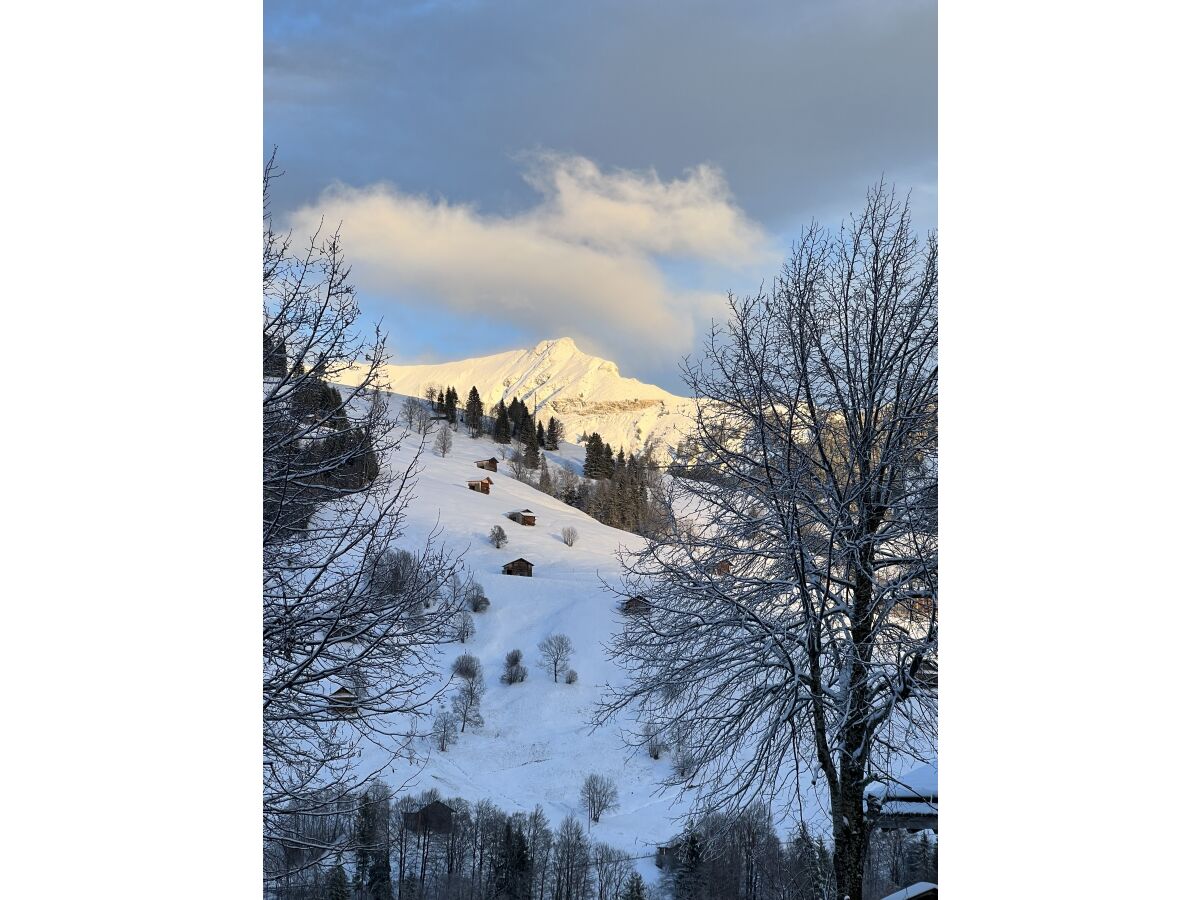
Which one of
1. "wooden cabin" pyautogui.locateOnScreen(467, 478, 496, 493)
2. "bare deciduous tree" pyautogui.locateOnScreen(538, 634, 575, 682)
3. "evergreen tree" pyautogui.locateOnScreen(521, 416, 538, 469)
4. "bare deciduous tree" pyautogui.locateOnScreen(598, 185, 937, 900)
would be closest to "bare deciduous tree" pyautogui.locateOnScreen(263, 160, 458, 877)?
"bare deciduous tree" pyautogui.locateOnScreen(598, 185, 937, 900)

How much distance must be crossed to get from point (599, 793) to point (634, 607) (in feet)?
18.7

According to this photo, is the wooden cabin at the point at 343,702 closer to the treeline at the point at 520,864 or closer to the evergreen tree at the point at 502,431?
the treeline at the point at 520,864

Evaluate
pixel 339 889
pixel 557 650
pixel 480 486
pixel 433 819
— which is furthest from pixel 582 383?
pixel 433 819

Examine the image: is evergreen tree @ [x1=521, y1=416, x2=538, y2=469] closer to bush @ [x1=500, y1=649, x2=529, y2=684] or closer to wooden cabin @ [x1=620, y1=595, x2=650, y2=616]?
bush @ [x1=500, y1=649, x2=529, y2=684]

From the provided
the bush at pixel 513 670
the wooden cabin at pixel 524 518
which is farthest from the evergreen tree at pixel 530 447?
the bush at pixel 513 670

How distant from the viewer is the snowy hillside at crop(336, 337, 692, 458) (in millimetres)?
3955

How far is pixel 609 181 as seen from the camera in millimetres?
2391

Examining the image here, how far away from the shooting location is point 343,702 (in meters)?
2.86

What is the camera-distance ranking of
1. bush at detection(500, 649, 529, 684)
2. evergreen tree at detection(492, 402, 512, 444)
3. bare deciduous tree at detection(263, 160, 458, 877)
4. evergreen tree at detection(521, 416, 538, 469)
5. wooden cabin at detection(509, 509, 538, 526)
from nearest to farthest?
1. bare deciduous tree at detection(263, 160, 458, 877)
2. bush at detection(500, 649, 529, 684)
3. wooden cabin at detection(509, 509, 538, 526)
4. evergreen tree at detection(492, 402, 512, 444)
5. evergreen tree at detection(521, 416, 538, 469)

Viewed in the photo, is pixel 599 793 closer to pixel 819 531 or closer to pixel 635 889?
pixel 635 889

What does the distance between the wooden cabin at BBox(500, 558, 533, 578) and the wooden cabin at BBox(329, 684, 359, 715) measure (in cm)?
671
